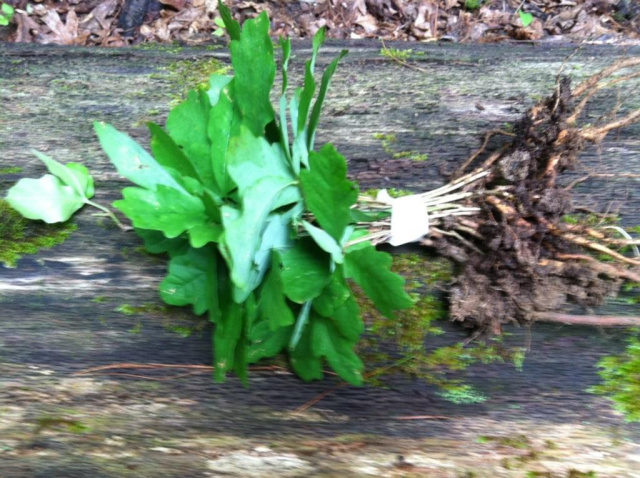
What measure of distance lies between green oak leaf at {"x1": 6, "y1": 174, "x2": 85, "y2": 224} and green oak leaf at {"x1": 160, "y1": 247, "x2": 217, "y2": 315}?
49cm

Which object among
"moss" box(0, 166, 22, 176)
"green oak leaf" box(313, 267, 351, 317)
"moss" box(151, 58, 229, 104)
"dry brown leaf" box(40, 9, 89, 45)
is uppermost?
"dry brown leaf" box(40, 9, 89, 45)

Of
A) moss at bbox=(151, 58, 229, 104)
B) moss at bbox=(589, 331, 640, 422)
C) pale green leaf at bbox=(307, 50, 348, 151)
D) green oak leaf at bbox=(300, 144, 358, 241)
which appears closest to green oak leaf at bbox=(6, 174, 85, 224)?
moss at bbox=(151, 58, 229, 104)

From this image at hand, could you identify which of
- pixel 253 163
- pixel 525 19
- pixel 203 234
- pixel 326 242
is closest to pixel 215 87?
pixel 253 163

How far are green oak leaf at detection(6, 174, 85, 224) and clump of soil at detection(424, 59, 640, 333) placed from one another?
42.1 inches

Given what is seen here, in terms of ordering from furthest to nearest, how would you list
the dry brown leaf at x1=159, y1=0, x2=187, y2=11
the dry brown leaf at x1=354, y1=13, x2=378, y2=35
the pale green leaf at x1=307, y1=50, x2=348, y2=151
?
the dry brown leaf at x1=354, y1=13, x2=378, y2=35 < the dry brown leaf at x1=159, y1=0, x2=187, y2=11 < the pale green leaf at x1=307, y1=50, x2=348, y2=151

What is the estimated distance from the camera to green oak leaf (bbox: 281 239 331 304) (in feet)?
3.73

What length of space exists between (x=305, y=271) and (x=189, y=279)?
315 mm

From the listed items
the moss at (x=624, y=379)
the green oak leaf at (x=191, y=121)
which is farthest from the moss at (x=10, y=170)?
the moss at (x=624, y=379)

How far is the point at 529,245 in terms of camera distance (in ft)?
4.59

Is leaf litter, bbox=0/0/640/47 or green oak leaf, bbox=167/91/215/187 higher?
leaf litter, bbox=0/0/640/47

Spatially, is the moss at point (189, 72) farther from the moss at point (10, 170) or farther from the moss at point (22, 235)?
the moss at point (22, 235)

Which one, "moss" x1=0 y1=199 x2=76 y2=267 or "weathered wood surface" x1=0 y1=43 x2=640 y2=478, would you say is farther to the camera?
"moss" x1=0 y1=199 x2=76 y2=267

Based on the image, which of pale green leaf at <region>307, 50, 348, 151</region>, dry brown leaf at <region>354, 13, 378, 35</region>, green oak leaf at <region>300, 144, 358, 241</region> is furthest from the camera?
dry brown leaf at <region>354, 13, 378, 35</region>

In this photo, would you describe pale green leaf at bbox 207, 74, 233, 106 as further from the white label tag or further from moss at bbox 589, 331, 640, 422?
moss at bbox 589, 331, 640, 422
